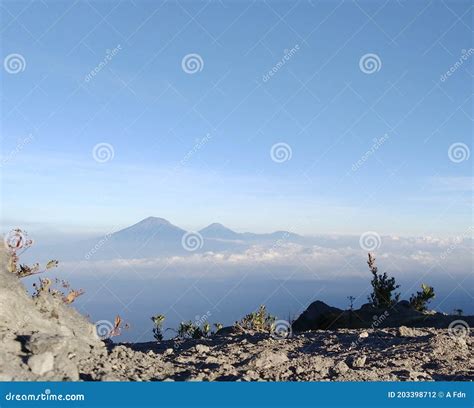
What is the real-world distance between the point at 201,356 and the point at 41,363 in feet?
10.00

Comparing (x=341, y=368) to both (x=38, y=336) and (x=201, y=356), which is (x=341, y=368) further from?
(x=38, y=336)

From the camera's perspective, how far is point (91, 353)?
9.11 metres

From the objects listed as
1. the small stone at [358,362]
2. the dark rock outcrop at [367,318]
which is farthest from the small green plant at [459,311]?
the small stone at [358,362]

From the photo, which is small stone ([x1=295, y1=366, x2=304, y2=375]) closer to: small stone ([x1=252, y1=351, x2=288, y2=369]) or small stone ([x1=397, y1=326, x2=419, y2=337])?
small stone ([x1=252, y1=351, x2=288, y2=369])

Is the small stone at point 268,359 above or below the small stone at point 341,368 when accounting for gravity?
above

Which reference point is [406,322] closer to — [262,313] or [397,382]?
[262,313]

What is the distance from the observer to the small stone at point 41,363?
777 cm

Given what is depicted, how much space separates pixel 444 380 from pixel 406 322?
844cm

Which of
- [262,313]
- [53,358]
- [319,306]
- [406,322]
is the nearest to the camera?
[53,358]

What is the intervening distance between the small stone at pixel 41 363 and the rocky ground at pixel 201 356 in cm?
1

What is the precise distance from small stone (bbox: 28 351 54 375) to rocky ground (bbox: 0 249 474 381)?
14mm

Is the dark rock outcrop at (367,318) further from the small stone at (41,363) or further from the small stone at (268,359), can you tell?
the small stone at (41,363)

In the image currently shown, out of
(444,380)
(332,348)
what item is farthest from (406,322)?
(444,380)

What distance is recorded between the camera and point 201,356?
32.6 feet
